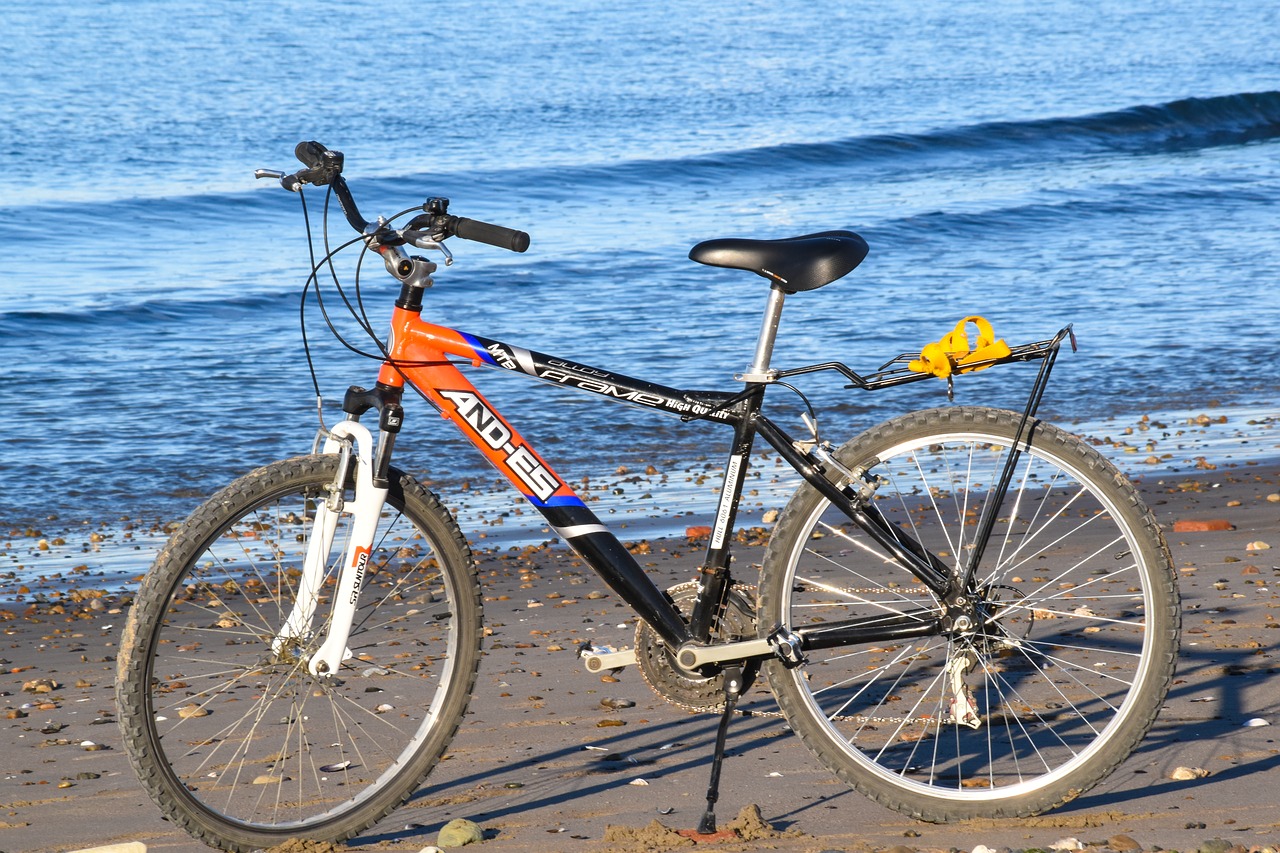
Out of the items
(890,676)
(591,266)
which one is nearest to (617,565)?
(890,676)

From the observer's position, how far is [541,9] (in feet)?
138

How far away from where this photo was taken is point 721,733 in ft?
10.7

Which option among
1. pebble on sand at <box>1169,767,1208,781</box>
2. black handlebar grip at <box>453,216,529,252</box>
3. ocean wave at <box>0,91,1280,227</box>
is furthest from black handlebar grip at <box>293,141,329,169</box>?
ocean wave at <box>0,91,1280,227</box>

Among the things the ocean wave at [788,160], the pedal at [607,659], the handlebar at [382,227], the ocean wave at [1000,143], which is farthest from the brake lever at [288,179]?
the ocean wave at [1000,143]

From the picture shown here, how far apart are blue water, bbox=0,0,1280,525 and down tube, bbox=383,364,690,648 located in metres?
4.90

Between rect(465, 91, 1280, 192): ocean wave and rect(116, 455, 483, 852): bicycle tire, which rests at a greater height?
rect(465, 91, 1280, 192): ocean wave

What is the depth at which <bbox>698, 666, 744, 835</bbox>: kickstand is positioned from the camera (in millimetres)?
3231

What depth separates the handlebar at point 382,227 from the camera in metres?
3.07

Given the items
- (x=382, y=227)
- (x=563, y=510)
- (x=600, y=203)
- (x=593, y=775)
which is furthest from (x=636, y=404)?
(x=600, y=203)

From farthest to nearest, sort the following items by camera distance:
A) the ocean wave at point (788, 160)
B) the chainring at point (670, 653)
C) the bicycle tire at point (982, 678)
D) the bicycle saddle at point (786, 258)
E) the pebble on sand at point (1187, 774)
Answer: the ocean wave at point (788, 160) < the pebble on sand at point (1187, 774) < the chainring at point (670, 653) < the bicycle tire at point (982, 678) < the bicycle saddle at point (786, 258)

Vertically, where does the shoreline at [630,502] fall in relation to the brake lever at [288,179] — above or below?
below

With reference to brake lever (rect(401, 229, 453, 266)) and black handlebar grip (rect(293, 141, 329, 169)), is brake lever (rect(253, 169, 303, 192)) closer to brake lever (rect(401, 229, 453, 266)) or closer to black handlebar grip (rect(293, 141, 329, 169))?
black handlebar grip (rect(293, 141, 329, 169))

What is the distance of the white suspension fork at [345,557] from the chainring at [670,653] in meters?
0.74

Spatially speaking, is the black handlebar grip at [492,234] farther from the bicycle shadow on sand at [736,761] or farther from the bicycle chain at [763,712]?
the bicycle shadow on sand at [736,761]
